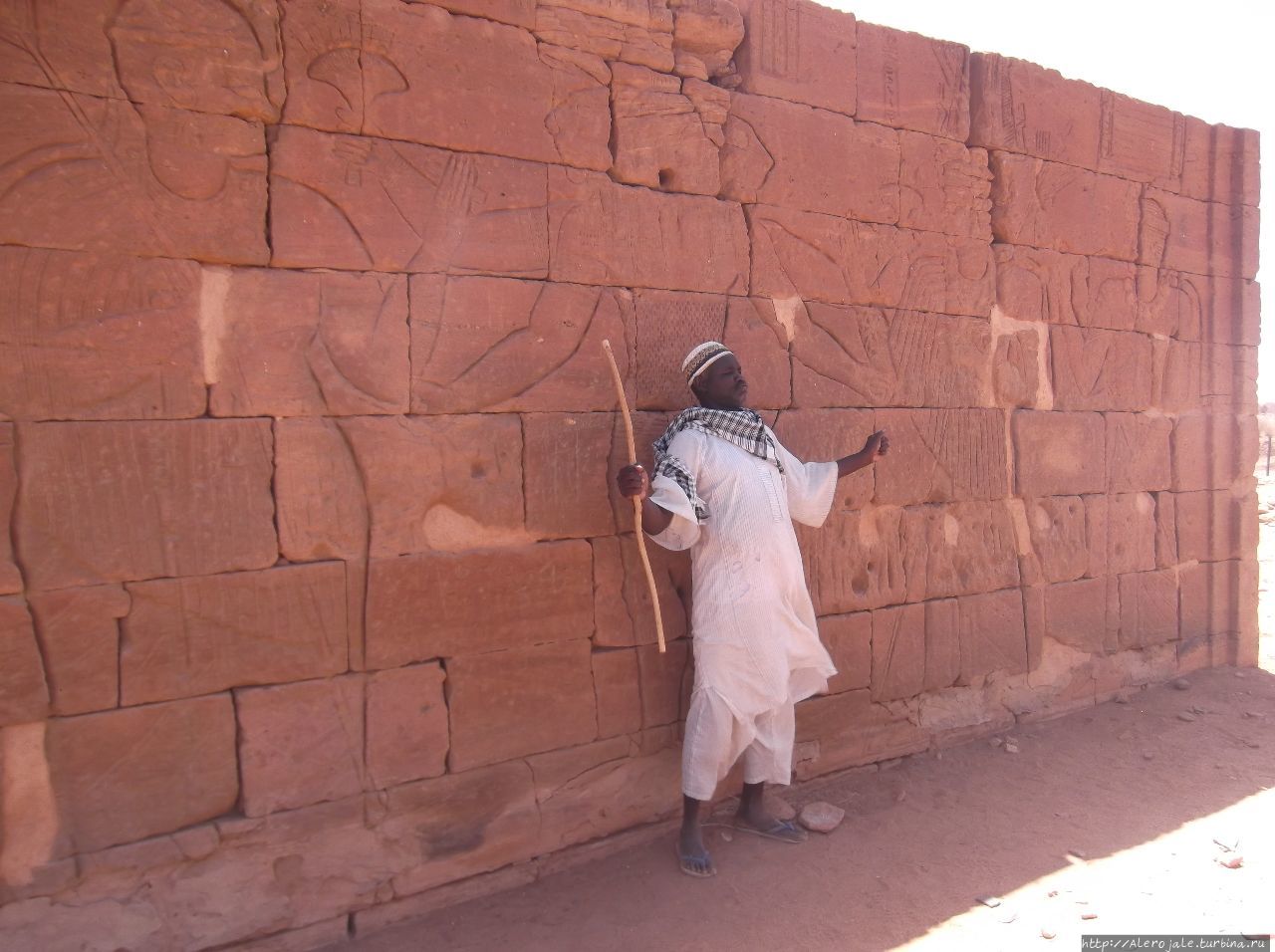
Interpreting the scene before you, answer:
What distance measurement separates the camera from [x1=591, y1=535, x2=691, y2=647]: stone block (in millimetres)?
3873

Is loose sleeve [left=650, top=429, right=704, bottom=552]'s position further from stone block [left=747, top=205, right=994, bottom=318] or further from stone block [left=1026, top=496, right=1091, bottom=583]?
stone block [left=1026, top=496, right=1091, bottom=583]

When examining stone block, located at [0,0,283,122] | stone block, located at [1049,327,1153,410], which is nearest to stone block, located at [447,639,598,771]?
stone block, located at [0,0,283,122]

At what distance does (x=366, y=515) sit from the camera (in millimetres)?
3357

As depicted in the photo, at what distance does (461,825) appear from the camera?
352 cm

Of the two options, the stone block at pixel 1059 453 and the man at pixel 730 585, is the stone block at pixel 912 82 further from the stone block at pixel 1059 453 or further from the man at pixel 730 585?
the man at pixel 730 585

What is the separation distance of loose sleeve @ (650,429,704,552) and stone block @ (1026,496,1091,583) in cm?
268

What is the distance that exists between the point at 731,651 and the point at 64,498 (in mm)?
2377

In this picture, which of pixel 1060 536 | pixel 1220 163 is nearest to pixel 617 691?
pixel 1060 536

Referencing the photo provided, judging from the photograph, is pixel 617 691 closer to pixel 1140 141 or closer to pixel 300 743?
pixel 300 743

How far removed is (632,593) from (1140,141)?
4637 millimetres

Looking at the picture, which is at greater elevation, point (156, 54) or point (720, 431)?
point (156, 54)

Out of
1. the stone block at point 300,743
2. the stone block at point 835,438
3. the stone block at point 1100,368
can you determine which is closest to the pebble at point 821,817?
the stone block at point 835,438

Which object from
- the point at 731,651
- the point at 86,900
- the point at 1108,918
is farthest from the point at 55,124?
the point at 1108,918

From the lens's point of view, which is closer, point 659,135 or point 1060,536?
point 659,135
